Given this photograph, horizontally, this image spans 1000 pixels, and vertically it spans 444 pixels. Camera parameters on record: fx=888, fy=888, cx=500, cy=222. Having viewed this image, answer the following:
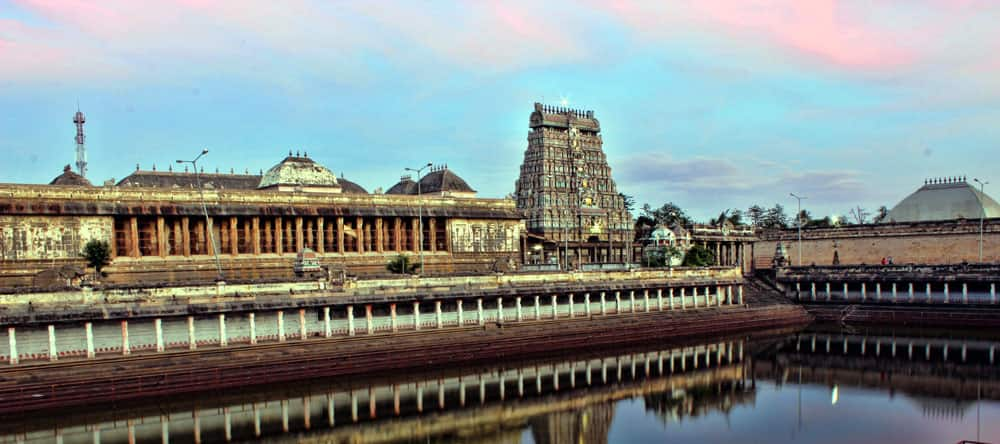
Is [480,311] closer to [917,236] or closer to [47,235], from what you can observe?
[47,235]

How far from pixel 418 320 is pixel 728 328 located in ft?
90.1

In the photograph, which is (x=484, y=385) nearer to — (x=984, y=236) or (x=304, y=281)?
(x=304, y=281)

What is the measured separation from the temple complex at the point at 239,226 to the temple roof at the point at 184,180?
0.12 metres

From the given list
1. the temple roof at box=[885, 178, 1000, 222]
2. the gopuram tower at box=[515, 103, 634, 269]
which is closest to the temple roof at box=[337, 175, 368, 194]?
the gopuram tower at box=[515, 103, 634, 269]

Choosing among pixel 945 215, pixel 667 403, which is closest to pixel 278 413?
pixel 667 403

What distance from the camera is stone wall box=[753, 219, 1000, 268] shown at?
85688 mm

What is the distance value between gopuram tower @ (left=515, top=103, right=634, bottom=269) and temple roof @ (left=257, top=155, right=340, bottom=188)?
28.6 m

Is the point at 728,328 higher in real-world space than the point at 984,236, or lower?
lower

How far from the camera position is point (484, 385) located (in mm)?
43344

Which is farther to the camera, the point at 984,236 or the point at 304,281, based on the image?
the point at 984,236

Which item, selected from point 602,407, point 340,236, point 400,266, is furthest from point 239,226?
point 602,407

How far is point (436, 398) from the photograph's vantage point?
40375mm

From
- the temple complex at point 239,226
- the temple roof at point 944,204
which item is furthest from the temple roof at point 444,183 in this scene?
the temple roof at point 944,204

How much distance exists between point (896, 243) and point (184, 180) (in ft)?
230
